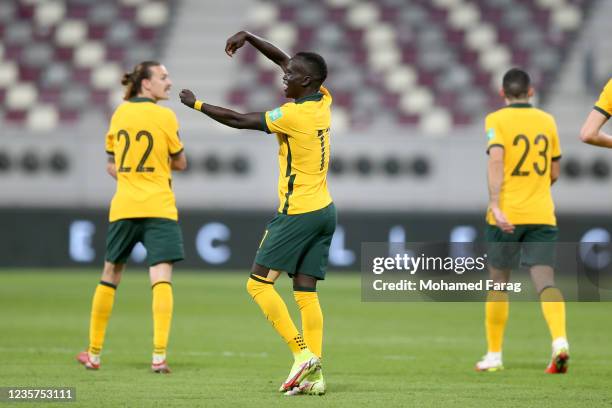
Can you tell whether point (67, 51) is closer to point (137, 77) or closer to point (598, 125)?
point (137, 77)

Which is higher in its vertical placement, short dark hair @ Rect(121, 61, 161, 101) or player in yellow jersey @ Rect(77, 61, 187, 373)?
short dark hair @ Rect(121, 61, 161, 101)

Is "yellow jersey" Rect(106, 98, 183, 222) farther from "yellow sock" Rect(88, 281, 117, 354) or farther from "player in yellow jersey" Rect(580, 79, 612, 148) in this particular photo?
"player in yellow jersey" Rect(580, 79, 612, 148)

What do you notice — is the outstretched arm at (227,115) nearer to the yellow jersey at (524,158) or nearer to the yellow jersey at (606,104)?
the yellow jersey at (606,104)

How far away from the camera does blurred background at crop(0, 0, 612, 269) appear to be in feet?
58.1

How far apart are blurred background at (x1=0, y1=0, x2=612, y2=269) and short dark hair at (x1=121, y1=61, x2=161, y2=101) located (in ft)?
32.5

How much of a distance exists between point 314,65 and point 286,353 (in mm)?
2836

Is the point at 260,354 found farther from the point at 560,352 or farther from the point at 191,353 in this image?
the point at 560,352

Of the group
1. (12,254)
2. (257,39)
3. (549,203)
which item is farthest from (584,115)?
(257,39)

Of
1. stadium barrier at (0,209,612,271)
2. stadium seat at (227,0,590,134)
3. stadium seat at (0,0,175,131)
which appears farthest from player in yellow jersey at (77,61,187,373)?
stadium seat at (0,0,175,131)

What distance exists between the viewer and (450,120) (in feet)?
66.4

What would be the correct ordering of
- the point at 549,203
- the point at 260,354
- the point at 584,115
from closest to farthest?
the point at 549,203 → the point at 260,354 → the point at 584,115

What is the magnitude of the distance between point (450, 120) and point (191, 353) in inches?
488

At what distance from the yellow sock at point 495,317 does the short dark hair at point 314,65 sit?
2.16 meters

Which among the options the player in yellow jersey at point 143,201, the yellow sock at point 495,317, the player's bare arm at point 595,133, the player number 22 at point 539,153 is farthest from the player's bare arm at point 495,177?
the player in yellow jersey at point 143,201
